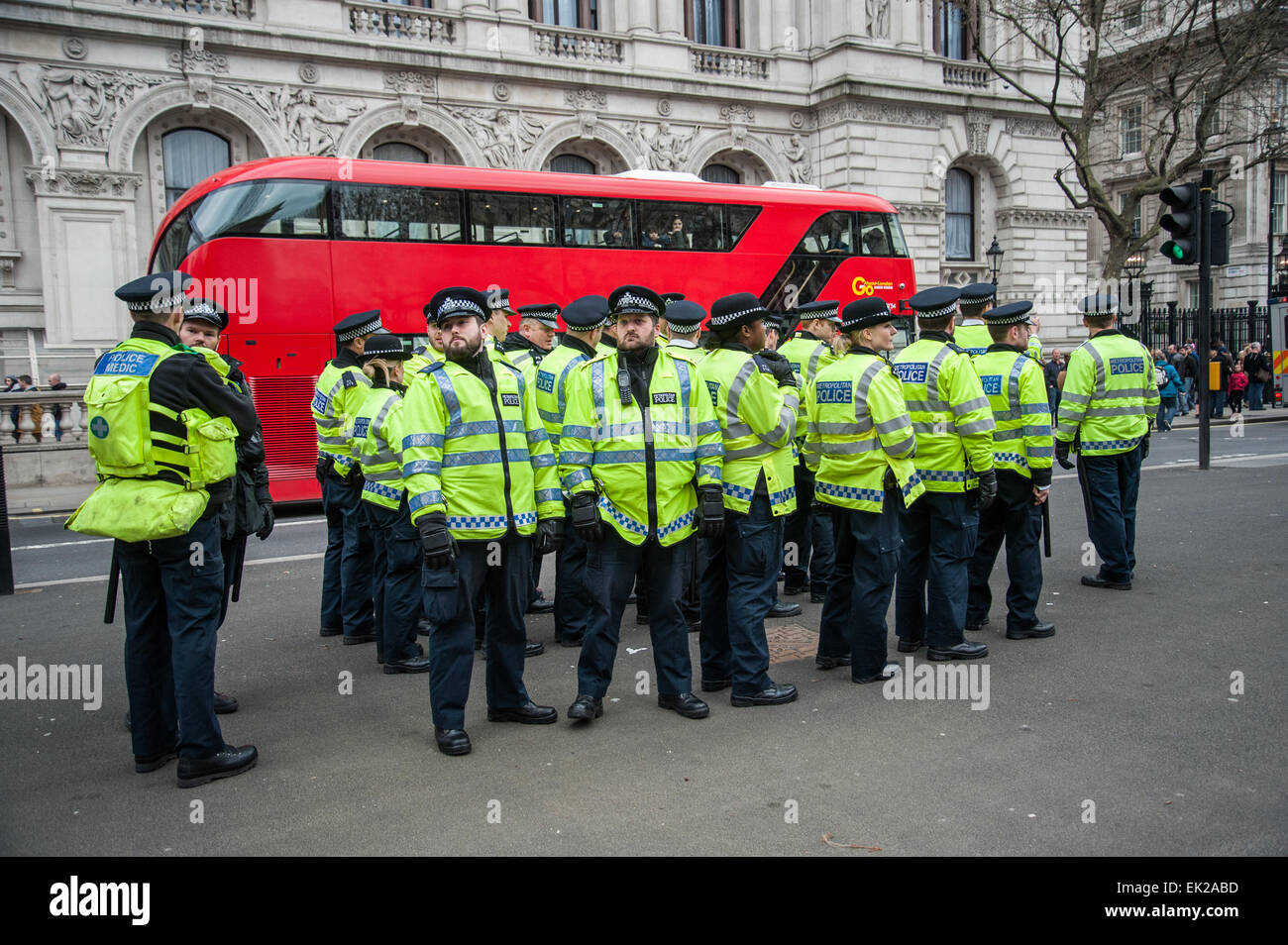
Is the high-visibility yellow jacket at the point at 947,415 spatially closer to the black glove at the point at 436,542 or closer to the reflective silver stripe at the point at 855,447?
the reflective silver stripe at the point at 855,447

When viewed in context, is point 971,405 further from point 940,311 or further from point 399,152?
point 399,152

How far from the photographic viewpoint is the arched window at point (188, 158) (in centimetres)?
2077

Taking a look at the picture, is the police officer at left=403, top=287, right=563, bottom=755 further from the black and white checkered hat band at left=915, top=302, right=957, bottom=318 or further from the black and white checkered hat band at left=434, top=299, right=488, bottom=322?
the black and white checkered hat band at left=915, top=302, right=957, bottom=318

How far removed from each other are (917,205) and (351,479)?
82.8ft

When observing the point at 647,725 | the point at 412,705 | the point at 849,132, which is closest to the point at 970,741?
the point at 647,725

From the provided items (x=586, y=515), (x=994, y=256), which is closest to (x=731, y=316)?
(x=586, y=515)

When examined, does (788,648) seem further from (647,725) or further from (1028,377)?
(1028,377)

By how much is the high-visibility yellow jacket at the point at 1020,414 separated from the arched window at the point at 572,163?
2015cm

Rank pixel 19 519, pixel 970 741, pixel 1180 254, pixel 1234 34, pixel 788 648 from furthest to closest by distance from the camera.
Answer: pixel 1234 34 < pixel 19 519 < pixel 1180 254 < pixel 788 648 < pixel 970 741

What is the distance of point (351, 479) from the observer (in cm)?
666

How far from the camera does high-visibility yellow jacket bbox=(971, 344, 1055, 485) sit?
637 cm

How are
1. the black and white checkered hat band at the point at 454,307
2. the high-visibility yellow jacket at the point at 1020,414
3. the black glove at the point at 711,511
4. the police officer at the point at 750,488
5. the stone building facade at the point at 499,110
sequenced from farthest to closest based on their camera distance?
the stone building facade at the point at 499,110, the high-visibility yellow jacket at the point at 1020,414, the police officer at the point at 750,488, the black glove at the point at 711,511, the black and white checkered hat band at the point at 454,307

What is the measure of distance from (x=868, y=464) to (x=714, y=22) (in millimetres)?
25754

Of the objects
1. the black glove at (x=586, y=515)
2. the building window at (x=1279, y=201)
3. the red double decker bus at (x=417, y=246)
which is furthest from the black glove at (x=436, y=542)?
the building window at (x=1279, y=201)
